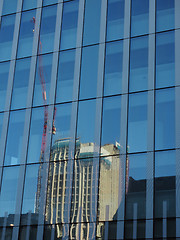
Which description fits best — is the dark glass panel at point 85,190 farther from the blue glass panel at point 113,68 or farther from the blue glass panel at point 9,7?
the blue glass panel at point 9,7

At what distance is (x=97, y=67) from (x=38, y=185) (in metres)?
7.25

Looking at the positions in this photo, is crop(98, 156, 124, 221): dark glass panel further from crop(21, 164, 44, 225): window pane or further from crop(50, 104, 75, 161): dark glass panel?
crop(21, 164, 44, 225): window pane

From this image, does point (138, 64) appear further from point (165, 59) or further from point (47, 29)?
point (47, 29)

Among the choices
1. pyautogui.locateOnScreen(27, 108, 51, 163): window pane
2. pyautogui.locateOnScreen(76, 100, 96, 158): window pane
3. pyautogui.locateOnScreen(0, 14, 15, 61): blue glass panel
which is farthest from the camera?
pyautogui.locateOnScreen(0, 14, 15, 61): blue glass panel

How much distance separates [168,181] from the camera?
81.0ft

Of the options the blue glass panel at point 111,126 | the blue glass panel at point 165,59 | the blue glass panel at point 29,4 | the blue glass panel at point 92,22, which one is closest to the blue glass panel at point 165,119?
the blue glass panel at point 165,59

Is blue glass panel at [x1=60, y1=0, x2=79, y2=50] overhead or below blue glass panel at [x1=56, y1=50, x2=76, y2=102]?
overhead

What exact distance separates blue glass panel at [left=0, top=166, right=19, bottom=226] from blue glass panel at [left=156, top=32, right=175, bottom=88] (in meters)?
9.24

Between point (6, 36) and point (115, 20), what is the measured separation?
24.2 feet

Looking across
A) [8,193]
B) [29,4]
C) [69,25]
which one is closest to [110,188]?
[8,193]

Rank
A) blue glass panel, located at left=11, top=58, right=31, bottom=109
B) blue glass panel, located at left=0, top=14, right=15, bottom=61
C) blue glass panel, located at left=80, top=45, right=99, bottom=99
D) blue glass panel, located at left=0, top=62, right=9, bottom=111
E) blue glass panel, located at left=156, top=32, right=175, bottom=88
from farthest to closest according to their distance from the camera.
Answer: blue glass panel, located at left=0, top=14, right=15, bottom=61 < blue glass panel, located at left=0, top=62, right=9, bottom=111 < blue glass panel, located at left=11, top=58, right=31, bottom=109 < blue glass panel, located at left=80, top=45, right=99, bottom=99 < blue glass panel, located at left=156, top=32, right=175, bottom=88

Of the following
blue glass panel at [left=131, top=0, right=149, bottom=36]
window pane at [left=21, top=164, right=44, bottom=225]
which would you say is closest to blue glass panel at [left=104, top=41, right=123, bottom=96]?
blue glass panel at [left=131, top=0, right=149, bottom=36]

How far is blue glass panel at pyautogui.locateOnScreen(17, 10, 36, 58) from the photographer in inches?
1235

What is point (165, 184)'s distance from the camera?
2469 cm
